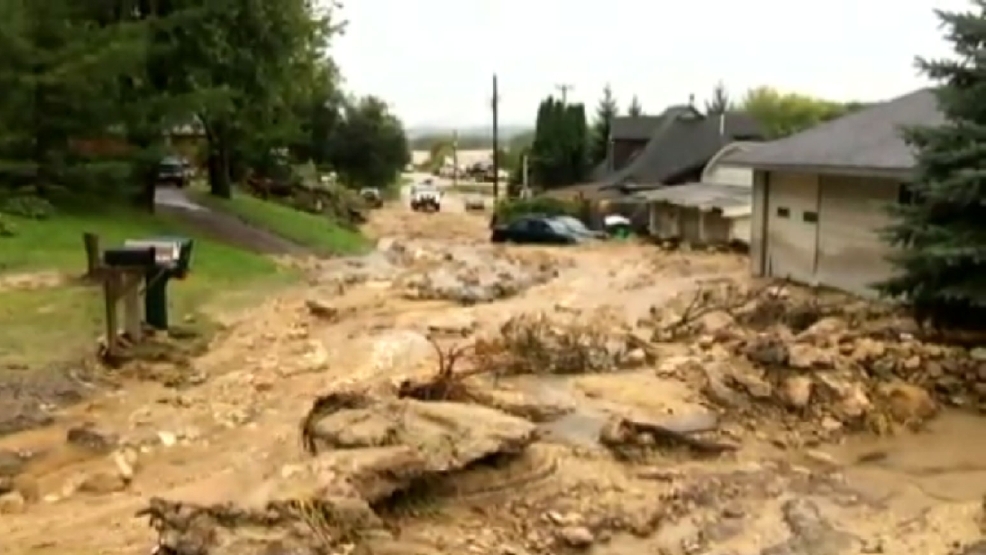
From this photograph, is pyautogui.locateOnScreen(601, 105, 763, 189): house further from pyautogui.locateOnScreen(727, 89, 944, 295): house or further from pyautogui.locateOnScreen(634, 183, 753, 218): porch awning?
pyautogui.locateOnScreen(727, 89, 944, 295): house

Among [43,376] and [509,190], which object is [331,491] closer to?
[43,376]

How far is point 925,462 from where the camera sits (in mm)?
11938

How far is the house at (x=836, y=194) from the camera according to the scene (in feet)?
70.0

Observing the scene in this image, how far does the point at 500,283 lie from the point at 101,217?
975 cm

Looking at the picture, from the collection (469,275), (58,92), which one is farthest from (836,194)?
(58,92)

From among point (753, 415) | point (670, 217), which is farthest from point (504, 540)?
point (670, 217)

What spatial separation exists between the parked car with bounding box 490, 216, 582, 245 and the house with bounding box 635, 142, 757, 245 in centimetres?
387

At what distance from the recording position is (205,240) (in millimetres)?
28656

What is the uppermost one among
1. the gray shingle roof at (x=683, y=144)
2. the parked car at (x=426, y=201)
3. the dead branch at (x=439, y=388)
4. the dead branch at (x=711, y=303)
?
the gray shingle roof at (x=683, y=144)

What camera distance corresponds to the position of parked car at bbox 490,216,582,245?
38625 millimetres

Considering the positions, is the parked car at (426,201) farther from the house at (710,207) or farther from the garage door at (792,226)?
the garage door at (792,226)

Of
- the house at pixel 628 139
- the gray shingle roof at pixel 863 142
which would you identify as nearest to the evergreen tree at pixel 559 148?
the house at pixel 628 139

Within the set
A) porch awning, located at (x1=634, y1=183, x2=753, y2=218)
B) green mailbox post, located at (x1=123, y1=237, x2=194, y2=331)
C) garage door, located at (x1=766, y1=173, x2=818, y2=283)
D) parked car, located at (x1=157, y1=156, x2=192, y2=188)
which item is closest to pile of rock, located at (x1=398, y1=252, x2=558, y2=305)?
garage door, located at (x1=766, y1=173, x2=818, y2=283)

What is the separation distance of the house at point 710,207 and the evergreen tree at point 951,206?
15.7 metres
